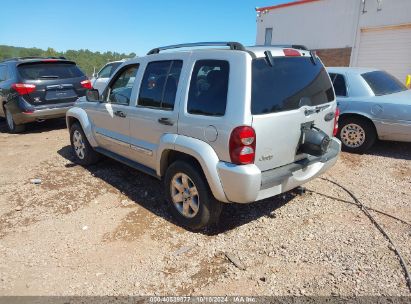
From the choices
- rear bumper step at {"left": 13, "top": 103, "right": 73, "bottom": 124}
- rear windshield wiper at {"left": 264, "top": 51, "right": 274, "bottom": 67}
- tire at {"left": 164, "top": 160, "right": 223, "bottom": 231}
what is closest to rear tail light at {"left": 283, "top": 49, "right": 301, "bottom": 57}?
rear windshield wiper at {"left": 264, "top": 51, "right": 274, "bottom": 67}

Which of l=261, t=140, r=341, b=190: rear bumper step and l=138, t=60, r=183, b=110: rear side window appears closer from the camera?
l=261, t=140, r=341, b=190: rear bumper step

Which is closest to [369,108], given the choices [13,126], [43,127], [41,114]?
[41,114]

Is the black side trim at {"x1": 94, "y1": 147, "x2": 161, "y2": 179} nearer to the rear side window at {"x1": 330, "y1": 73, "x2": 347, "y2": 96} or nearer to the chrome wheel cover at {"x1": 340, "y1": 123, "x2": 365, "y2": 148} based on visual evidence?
the chrome wheel cover at {"x1": 340, "y1": 123, "x2": 365, "y2": 148}

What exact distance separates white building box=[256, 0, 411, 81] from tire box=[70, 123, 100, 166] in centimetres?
1408

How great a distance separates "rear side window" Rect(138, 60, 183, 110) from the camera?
3.59 m

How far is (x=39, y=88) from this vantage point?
24.9 ft

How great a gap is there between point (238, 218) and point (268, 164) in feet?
3.29

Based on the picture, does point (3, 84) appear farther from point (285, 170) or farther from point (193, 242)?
point (285, 170)

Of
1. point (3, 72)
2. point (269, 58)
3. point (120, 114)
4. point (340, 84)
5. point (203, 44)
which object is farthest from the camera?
point (3, 72)

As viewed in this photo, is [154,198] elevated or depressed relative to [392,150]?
depressed

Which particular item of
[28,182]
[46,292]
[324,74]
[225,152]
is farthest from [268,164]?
[28,182]

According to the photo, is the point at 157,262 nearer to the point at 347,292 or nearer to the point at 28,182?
the point at 347,292

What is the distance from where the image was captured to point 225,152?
298cm

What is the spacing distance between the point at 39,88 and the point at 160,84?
510cm
